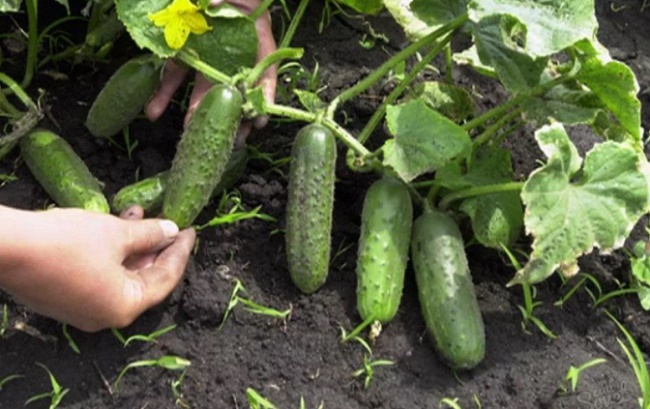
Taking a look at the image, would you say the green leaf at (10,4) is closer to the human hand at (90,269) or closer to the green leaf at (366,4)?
the human hand at (90,269)

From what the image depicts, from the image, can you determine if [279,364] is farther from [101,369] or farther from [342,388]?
[101,369]

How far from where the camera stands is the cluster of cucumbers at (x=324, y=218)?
276cm

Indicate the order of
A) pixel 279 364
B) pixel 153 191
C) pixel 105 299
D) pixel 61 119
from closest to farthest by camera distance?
1. pixel 105 299
2. pixel 279 364
3. pixel 153 191
4. pixel 61 119

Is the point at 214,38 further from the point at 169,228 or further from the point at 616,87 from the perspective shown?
the point at 616,87

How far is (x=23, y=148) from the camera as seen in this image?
3.04 m

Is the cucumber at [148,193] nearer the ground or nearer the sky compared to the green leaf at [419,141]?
nearer the ground

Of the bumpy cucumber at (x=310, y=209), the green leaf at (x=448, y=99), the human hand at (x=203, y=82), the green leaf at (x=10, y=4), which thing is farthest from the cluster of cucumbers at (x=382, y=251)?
the green leaf at (x=10, y=4)

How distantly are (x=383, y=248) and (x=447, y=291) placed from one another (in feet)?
0.71

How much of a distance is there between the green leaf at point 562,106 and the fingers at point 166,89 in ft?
3.58

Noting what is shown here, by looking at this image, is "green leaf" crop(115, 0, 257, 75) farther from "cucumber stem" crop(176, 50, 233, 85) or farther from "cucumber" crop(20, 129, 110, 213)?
"cucumber" crop(20, 129, 110, 213)

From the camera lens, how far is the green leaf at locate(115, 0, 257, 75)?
2816 millimetres

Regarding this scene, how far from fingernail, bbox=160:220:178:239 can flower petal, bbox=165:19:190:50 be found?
503 millimetres

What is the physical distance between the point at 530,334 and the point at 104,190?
136 cm

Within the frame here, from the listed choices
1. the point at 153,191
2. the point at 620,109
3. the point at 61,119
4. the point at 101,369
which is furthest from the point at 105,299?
the point at 620,109
